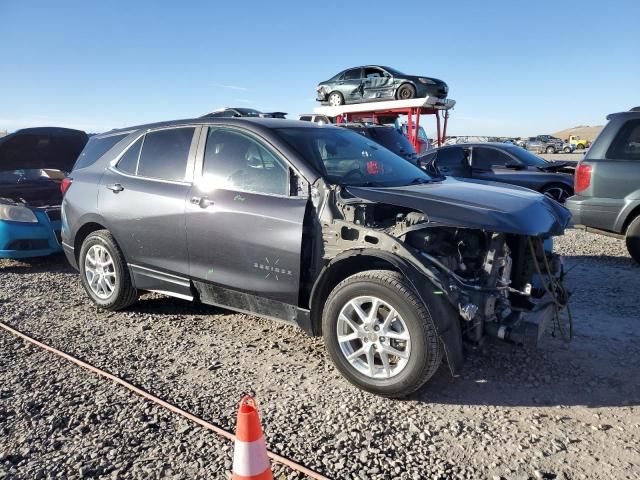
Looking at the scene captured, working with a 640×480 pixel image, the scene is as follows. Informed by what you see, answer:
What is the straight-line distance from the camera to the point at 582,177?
6.27 metres

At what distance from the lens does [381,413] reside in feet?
9.84

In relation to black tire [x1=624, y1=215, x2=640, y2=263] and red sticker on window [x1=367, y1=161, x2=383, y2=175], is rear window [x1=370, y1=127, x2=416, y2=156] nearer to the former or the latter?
black tire [x1=624, y1=215, x2=640, y2=263]

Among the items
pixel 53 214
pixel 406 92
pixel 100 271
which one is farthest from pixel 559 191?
pixel 53 214

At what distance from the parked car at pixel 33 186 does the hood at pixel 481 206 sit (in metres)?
4.54

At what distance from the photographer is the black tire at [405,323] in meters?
2.96

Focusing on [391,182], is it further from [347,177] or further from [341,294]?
[341,294]

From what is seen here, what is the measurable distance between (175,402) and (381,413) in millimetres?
Answer: 1253

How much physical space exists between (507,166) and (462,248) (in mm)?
7540

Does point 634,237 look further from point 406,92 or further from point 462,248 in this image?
point 406,92

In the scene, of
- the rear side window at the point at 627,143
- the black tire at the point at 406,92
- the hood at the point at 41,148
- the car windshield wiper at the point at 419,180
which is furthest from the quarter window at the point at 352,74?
the car windshield wiper at the point at 419,180

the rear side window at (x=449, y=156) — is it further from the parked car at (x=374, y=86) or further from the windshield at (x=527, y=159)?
the parked car at (x=374, y=86)

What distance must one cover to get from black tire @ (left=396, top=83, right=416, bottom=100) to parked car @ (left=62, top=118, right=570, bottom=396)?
11.4 m

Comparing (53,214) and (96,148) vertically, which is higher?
(96,148)

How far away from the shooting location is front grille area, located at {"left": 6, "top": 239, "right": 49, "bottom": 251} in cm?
603
